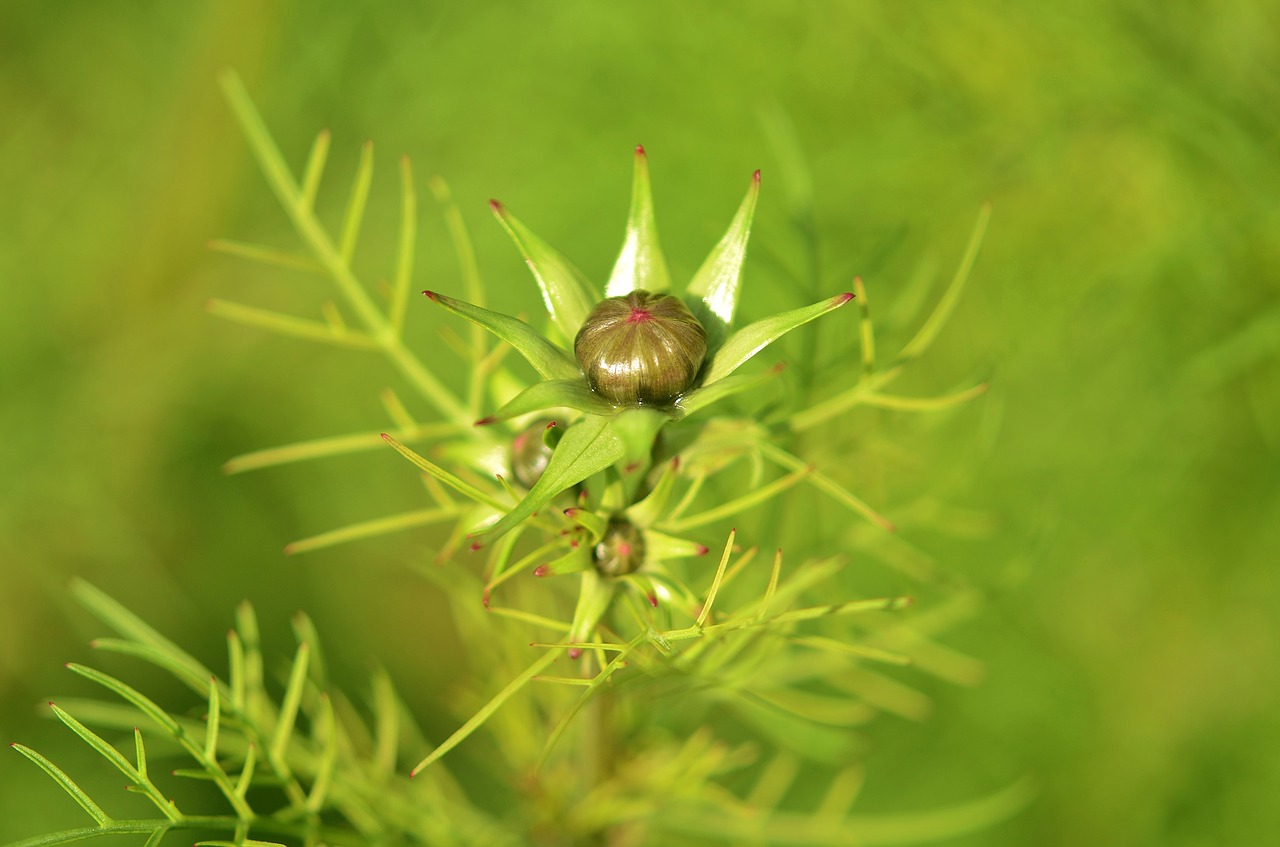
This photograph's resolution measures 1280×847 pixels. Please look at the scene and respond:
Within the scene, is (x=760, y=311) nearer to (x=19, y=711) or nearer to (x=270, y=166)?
(x=270, y=166)

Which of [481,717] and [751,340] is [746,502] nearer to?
[751,340]

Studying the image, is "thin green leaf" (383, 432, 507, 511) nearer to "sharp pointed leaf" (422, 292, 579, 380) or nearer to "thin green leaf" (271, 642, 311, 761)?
"sharp pointed leaf" (422, 292, 579, 380)

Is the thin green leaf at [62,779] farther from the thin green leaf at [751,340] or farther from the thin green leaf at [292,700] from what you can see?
the thin green leaf at [751,340]

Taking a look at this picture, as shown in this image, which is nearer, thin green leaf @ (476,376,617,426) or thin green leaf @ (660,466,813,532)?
thin green leaf @ (476,376,617,426)

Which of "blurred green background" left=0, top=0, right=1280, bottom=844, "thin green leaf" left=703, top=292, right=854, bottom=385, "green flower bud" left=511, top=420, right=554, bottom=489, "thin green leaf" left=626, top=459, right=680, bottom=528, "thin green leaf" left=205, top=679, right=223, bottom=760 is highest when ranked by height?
"blurred green background" left=0, top=0, right=1280, bottom=844

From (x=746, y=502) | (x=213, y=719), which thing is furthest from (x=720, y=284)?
(x=213, y=719)

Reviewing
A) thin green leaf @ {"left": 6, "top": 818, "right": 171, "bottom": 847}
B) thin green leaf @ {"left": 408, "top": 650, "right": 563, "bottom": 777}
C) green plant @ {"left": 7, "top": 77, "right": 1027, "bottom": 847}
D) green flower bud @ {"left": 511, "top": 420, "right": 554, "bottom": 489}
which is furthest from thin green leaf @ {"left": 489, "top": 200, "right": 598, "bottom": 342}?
thin green leaf @ {"left": 6, "top": 818, "right": 171, "bottom": 847}
